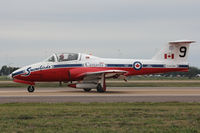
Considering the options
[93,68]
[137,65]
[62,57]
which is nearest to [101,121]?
[62,57]

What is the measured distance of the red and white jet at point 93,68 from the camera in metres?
27.9

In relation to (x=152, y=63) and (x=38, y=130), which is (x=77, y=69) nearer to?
(x=152, y=63)

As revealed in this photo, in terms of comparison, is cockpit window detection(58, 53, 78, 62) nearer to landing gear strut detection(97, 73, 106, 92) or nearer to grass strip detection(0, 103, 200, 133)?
landing gear strut detection(97, 73, 106, 92)

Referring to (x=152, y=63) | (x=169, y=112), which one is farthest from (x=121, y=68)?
(x=169, y=112)

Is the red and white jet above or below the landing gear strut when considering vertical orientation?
above

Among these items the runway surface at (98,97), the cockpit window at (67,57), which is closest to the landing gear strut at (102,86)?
the runway surface at (98,97)

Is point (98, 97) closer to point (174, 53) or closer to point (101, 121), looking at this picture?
point (101, 121)

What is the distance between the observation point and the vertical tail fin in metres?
30.8

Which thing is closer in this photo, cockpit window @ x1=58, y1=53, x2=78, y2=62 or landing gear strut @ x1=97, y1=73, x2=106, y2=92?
landing gear strut @ x1=97, y1=73, x2=106, y2=92

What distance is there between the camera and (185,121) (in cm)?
1118

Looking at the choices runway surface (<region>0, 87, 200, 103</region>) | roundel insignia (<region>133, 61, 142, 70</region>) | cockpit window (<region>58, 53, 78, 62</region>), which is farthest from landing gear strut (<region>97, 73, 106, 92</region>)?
roundel insignia (<region>133, 61, 142, 70</region>)

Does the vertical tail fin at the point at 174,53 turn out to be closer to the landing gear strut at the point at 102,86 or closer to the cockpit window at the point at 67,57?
the landing gear strut at the point at 102,86

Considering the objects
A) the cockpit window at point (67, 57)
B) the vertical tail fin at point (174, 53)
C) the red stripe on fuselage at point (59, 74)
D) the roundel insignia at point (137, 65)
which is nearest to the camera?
the red stripe on fuselage at point (59, 74)

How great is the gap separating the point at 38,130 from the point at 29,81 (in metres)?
18.9
